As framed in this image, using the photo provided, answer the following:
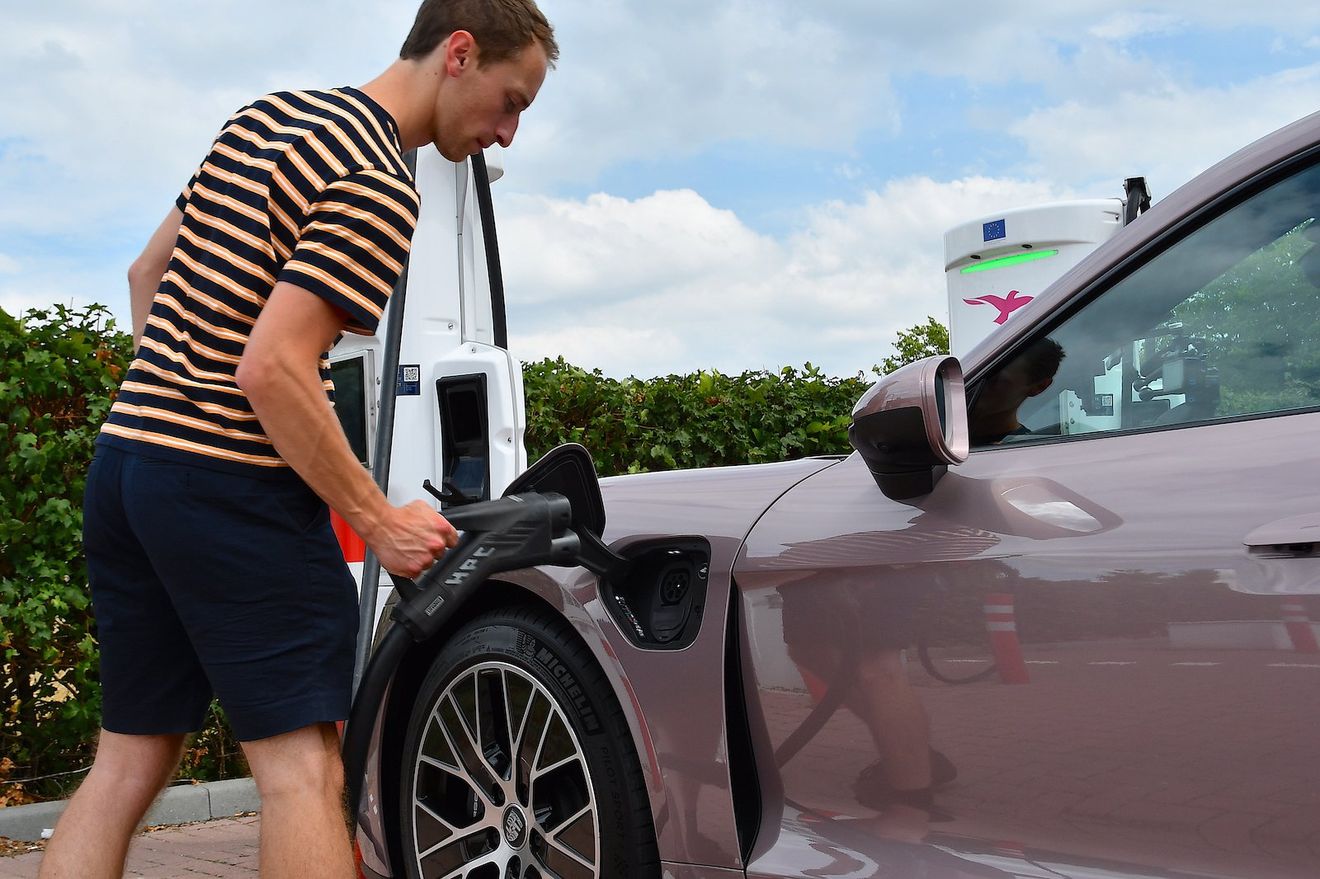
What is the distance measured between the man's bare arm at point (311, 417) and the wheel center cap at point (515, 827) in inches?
33.8

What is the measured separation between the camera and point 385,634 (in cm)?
303

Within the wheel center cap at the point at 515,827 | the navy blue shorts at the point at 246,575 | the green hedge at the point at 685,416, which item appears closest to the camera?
the navy blue shorts at the point at 246,575

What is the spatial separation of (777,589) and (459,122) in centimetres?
105

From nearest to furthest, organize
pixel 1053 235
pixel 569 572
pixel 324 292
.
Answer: pixel 324 292 → pixel 569 572 → pixel 1053 235

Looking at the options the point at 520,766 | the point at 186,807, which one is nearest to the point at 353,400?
the point at 186,807

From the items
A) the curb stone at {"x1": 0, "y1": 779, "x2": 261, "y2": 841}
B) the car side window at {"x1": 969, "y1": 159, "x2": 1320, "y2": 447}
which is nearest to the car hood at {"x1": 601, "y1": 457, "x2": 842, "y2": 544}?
the car side window at {"x1": 969, "y1": 159, "x2": 1320, "y2": 447}

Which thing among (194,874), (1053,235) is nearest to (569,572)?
(194,874)

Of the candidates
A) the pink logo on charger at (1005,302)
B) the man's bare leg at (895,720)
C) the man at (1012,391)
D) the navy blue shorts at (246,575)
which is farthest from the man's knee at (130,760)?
the pink logo on charger at (1005,302)

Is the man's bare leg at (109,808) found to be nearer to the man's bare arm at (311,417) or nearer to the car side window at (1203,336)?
the man's bare arm at (311,417)

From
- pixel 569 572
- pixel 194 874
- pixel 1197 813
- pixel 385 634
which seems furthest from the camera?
pixel 194 874

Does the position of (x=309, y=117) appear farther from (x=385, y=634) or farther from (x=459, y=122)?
(x=385, y=634)

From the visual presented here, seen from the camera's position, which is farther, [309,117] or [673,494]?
[673,494]

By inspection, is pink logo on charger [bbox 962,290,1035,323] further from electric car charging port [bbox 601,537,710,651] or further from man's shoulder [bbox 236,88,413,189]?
man's shoulder [bbox 236,88,413,189]

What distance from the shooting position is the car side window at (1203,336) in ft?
6.63
